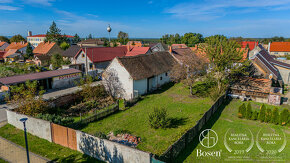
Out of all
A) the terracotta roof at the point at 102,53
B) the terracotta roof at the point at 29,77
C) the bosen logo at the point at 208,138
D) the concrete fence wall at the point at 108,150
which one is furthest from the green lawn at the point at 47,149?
the terracotta roof at the point at 102,53

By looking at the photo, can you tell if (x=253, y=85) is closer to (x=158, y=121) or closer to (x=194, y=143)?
(x=194, y=143)

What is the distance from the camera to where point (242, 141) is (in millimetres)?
13906

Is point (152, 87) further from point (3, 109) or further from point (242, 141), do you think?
point (3, 109)

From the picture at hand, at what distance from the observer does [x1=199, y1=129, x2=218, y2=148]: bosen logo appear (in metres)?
13.2

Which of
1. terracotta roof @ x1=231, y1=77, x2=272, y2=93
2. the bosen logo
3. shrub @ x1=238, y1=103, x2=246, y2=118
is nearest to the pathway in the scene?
the bosen logo

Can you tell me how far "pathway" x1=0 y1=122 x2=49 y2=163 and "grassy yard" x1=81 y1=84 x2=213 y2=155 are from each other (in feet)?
14.2

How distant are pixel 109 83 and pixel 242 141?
1734 centimetres

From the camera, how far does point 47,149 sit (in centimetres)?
1270

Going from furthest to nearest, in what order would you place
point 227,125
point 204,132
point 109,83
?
point 109,83
point 227,125
point 204,132

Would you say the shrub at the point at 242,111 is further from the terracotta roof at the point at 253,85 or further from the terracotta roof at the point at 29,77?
the terracotta roof at the point at 29,77

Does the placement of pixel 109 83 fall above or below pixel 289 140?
above

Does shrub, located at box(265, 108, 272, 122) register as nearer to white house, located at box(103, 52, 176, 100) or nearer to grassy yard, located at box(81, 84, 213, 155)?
grassy yard, located at box(81, 84, 213, 155)

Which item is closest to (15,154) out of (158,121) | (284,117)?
(158,121)

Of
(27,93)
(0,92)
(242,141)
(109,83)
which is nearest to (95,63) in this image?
(109,83)
